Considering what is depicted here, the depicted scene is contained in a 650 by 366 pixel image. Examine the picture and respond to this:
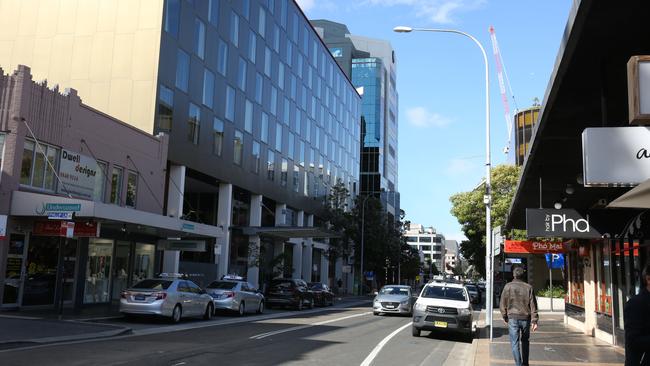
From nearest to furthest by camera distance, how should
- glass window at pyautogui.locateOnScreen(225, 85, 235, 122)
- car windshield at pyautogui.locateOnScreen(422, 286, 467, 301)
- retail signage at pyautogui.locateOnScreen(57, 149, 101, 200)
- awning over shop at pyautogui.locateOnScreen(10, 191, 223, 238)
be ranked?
car windshield at pyautogui.locateOnScreen(422, 286, 467, 301), awning over shop at pyautogui.locateOnScreen(10, 191, 223, 238), retail signage at pyautogui.locateOnScreen(57, 149, 101, 200), glass window at pyautogui.locateOnScreen(225, 85, 235, 122)

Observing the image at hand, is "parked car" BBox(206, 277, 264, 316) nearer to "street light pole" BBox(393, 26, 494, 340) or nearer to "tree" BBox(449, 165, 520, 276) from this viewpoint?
"street light pole" BBox(393, 26, 494, 340)

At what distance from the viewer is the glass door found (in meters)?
19.8

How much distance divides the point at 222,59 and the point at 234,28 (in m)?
2.97

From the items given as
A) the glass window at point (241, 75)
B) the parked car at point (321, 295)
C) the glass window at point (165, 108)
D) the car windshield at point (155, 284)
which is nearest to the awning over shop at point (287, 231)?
the parked car at point (321, 295)

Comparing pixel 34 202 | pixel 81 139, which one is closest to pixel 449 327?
pixel 34 202

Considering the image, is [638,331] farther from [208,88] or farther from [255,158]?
[255,158]

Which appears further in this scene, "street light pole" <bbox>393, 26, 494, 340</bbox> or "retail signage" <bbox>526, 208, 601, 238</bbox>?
"street light pole" <bbox>393, 26, 494, 340</bbox>

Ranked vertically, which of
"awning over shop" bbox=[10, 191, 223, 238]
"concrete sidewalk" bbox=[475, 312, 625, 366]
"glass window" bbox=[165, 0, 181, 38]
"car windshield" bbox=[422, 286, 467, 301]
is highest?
"glass window" bbox=[165, 0, 181, 38]

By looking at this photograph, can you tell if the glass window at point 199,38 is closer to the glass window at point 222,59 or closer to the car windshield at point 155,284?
the glass window at point 222,59

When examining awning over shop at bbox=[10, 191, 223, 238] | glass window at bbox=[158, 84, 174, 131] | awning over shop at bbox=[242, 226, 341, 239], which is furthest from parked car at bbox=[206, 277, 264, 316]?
awning over shop at bbox=[242, 226, 341, 239]

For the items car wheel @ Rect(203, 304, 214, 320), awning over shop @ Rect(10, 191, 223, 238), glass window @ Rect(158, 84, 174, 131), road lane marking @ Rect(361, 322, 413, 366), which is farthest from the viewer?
glass window @ Rect(158, 84, 174, 131)

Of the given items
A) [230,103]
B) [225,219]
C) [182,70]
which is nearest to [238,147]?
[230,103]

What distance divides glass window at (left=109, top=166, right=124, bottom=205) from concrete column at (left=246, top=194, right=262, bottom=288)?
15202 millimetres

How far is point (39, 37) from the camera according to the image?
31.3m
